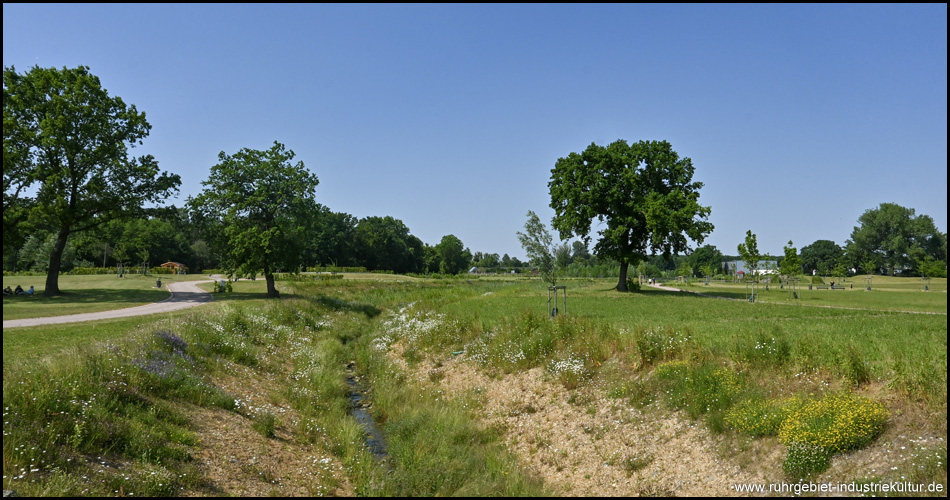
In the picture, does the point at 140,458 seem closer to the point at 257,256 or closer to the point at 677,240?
the point at 257,256

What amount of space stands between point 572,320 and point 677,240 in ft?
107

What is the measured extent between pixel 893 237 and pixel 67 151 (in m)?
95.4

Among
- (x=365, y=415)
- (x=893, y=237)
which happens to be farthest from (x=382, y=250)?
(x=365, y=415)

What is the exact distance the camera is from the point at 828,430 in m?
8.89

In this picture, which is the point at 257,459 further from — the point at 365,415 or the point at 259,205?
the point at 259,205

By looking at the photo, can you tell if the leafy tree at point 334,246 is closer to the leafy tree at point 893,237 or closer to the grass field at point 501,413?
the grass field at point 501,413

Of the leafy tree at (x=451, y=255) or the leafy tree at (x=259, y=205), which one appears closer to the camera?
the leafy tree at (x=259, y=205)

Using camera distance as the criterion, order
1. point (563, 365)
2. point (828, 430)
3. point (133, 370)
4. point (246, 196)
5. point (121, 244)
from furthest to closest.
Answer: point (121, 244), point (246, 196), point (563, 365), point (133, 370), point (828, 430)

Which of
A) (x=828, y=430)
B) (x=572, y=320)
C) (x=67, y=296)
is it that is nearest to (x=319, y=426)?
(x=572, y=320)

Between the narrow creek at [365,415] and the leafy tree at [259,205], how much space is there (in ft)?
57.9

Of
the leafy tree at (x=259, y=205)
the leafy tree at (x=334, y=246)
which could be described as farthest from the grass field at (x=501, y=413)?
the leafy tree at (x=334, y=246)

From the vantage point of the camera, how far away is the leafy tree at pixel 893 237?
56.6 metres

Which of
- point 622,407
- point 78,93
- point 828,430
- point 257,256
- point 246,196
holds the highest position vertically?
point 78,93

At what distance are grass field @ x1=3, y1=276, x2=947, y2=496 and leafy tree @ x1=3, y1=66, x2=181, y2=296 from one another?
2188cm
